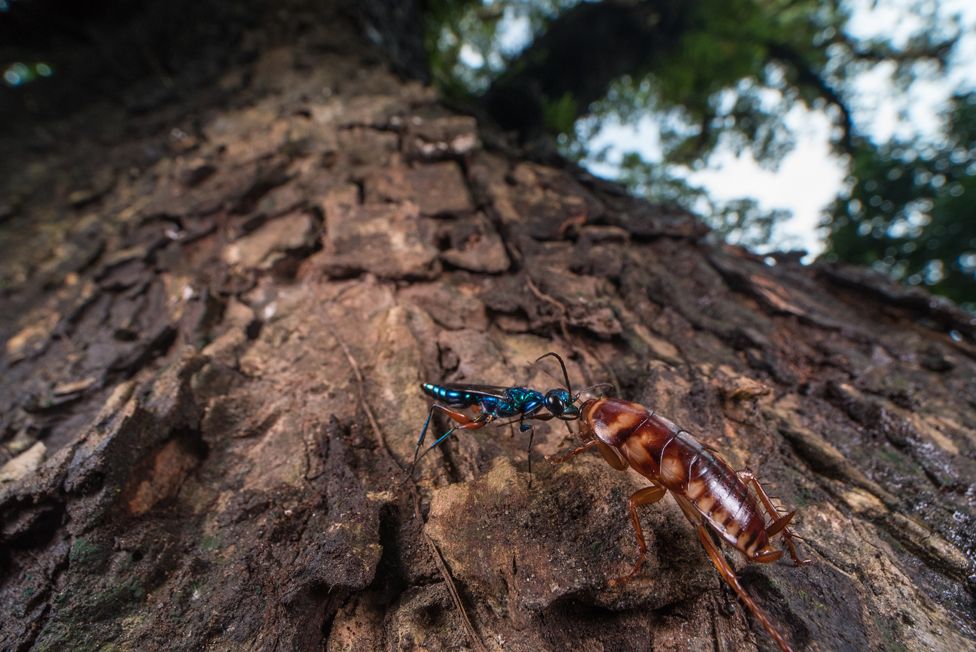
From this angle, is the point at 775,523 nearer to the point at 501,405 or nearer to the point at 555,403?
the point at 555,403

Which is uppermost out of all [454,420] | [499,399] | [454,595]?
[499,399]

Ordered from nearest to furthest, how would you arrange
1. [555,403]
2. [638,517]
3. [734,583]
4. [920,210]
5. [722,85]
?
[734,583], [638,517], [555,403], [920,210], [722,85]

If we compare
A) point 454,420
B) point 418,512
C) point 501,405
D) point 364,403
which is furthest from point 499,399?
point 364,403

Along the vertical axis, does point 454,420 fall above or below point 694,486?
below

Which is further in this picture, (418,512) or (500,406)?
(500,406)

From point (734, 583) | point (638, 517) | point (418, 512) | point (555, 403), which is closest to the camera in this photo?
point (734, 583)

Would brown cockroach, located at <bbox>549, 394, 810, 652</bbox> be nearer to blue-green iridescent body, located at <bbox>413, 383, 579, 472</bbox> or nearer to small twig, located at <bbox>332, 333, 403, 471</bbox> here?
blue-green iridescent body, located at <bbox>413, 383, 579, 472</bbox>

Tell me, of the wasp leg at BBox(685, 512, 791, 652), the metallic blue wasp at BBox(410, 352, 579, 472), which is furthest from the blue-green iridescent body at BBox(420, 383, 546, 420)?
the wasp leg at BBox(685, 512, 791, 652)

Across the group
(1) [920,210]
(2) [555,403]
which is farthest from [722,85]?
(2) [555,403]
